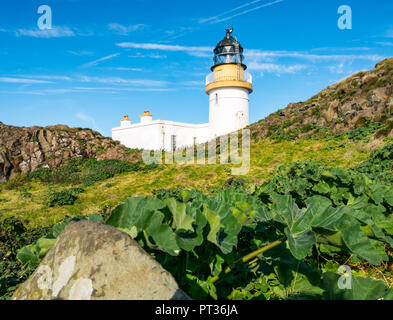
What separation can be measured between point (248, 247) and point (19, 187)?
19.0 metres

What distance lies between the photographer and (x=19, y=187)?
18.0m

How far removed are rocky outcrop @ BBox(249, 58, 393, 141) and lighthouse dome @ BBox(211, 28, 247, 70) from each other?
759 cm

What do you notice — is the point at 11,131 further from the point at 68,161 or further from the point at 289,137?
the point at 289,137

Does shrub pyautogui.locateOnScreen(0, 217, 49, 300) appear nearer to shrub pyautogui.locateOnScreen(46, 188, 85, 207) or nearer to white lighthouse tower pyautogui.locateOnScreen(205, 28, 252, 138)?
shrub pyautogui.locateOnScreen(46, 188, 85, 207)

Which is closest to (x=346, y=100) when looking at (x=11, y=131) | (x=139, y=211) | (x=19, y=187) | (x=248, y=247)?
(x=248, y=247)

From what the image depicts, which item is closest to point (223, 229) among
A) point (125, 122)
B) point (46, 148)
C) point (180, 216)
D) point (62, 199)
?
point (180, 216)

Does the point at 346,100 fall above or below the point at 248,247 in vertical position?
above

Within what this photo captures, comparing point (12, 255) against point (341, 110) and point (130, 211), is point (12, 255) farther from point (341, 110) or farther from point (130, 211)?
point (341, 110)

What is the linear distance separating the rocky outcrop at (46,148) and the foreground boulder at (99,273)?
22360 mm

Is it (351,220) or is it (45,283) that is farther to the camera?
(351,220)

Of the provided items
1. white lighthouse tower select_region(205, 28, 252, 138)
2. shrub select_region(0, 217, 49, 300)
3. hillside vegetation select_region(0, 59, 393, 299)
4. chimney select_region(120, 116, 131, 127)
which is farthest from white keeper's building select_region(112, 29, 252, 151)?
shrub select_region(0, 217, 49, 300)

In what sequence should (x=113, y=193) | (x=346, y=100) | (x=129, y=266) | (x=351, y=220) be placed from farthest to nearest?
(x=346, y=100) < (x=113, y=193) < (x=351, y=220) < (x=129, y=266)

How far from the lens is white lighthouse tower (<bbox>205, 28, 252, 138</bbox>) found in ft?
87.1

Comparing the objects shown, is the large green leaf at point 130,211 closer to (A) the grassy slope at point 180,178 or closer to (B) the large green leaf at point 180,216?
(B) the large green leaf at point 180,216
